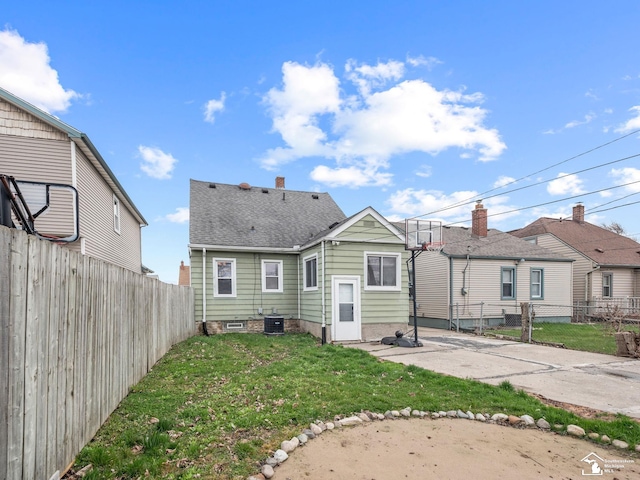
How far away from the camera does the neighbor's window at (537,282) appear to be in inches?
736

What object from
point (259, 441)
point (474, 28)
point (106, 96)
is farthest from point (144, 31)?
point (259, 441)

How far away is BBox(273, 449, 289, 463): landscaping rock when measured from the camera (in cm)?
344

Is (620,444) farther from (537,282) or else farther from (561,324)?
(537,282)

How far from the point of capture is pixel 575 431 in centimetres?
432

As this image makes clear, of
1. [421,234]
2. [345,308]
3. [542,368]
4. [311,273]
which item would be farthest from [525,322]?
[311,273]

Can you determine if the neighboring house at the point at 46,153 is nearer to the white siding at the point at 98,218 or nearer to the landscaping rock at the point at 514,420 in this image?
the white siding at the point at 98,218

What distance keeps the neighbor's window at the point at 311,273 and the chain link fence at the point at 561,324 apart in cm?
654

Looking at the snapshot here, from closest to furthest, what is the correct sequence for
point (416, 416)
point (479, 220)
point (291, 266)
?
point (416, 416) < point (291, 266) < point (479, 220)

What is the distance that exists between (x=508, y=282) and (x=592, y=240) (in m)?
9.53

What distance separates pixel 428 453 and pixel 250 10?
41.4 feet

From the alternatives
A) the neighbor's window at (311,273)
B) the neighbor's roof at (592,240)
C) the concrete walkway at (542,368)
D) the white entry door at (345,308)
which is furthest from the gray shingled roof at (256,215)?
the neighbor's roof at (592,240)
